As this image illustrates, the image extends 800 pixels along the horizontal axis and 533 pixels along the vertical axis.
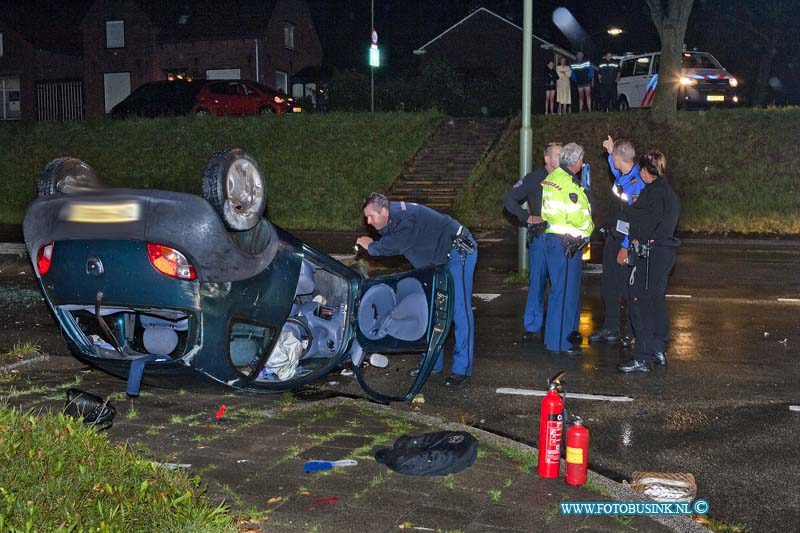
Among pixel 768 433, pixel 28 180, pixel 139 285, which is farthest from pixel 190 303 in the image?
pixel 28 180

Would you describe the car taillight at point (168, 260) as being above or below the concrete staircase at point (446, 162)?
below

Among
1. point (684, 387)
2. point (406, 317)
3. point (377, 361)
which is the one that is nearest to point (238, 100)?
point (377, 361)

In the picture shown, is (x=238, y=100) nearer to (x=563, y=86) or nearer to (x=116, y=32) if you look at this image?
(x=563, y=86)

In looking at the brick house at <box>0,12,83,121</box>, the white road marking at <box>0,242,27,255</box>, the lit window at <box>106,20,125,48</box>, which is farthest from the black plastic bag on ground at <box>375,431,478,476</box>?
the brick house at <box>0,12,83,121</box>

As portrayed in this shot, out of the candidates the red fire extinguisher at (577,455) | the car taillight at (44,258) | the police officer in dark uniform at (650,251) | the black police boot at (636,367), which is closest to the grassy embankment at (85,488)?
the car taillight at (44,258)

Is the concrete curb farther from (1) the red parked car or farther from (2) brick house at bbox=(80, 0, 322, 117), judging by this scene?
(2) brick house at bbox=(80, 0, 322, 117)

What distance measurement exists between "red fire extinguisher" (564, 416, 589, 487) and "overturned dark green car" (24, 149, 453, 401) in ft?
6.42

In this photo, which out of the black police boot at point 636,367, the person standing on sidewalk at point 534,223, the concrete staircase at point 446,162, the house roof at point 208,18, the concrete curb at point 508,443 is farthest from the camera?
the house roof at point 208,18

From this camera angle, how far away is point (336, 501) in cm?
470

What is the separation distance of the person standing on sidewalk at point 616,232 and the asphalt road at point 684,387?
0.46m

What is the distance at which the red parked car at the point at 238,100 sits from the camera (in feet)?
93.0

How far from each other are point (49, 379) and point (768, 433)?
5.30m

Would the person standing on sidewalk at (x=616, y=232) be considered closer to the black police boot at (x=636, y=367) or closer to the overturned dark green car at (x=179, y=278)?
the black police boot at (x=636, y=367)

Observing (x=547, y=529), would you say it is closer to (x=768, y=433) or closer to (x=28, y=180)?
(x=768, y=433)
